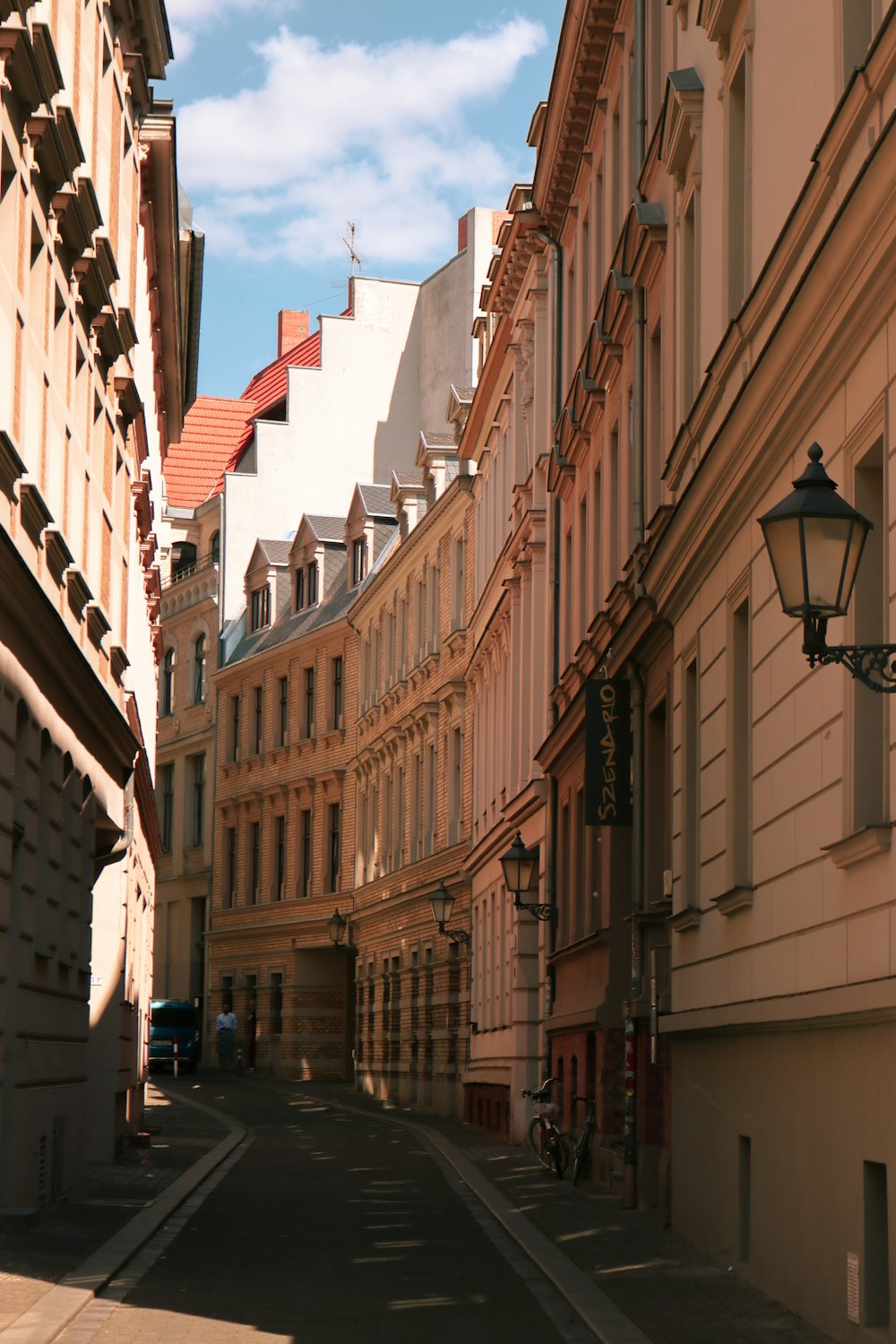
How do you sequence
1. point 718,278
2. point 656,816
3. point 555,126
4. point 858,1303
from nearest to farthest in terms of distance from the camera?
1. point 858,1303
2. point 718,278
3. point 656,816
4. point 555,126

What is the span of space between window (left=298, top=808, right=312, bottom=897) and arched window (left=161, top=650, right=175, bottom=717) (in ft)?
32.3

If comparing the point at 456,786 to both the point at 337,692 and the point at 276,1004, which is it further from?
the point at 276,1004

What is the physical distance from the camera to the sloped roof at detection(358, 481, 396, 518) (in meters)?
55.3

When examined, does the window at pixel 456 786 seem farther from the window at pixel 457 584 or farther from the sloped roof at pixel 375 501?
the sloped roof at pixel 375 501

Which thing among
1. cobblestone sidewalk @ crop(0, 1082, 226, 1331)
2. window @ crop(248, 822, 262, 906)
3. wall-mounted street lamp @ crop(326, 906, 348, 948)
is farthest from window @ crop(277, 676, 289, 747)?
cobblestone sidewalk @ crop(0, 1082, 226, 1331)

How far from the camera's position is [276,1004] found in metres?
56.9

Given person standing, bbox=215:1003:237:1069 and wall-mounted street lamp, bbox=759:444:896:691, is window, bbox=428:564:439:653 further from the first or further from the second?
wall-mounted street lamp, bbox=759:444:896:691

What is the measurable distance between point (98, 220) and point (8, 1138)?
855cm

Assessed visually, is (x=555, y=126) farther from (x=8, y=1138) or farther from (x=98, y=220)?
(x=8, y=1138)

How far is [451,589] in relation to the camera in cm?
4372

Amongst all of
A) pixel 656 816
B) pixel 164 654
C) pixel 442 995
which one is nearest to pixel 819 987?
pixel 656 816

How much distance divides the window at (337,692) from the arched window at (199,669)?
28.1 ft

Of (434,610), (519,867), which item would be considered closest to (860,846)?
(519,867)

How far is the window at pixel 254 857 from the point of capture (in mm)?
59719
